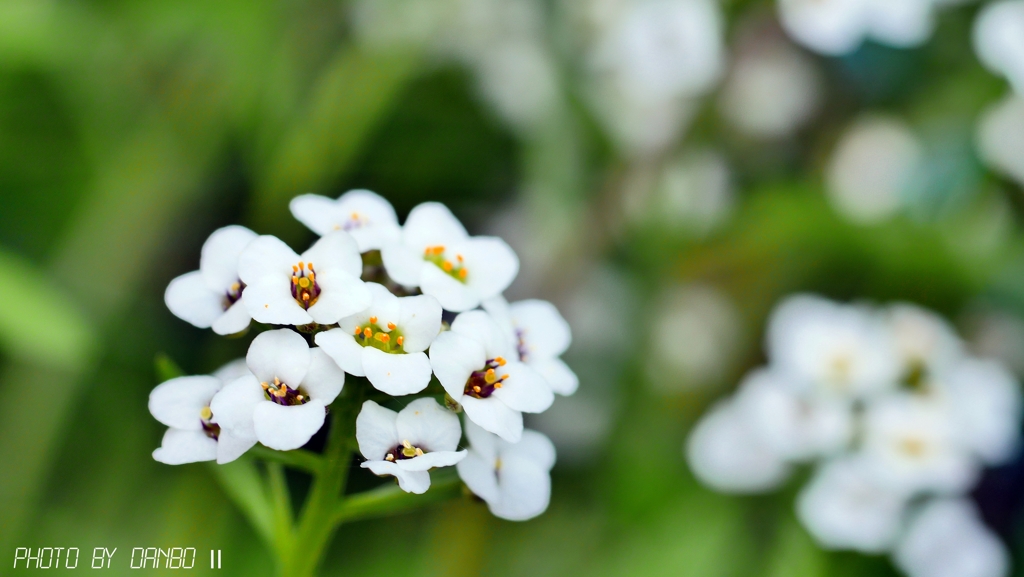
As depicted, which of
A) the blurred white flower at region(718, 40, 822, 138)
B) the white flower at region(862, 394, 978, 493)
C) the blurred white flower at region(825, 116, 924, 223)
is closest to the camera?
the white flower at region(862, 394, 978, 493)

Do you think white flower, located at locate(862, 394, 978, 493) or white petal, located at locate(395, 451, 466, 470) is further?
white flower, located at locate(862, 394, 978, 493)


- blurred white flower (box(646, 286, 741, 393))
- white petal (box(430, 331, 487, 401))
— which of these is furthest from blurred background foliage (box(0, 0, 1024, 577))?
Result: white petal (box(430, 331, 487, 401))

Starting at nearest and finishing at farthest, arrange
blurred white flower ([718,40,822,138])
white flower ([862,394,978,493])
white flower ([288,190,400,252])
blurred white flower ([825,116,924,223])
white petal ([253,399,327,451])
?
white petal ([253,399,327,451])
white flower ([288,190,400,252])
white flower ([862,394,978,493])
blurred white flower ([825,116,924,223])
blurred white flower ([718,40,822,138])

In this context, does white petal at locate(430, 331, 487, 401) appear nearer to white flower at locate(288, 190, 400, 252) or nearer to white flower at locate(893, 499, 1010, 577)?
white flower at locate(288, 190, 400, 252)

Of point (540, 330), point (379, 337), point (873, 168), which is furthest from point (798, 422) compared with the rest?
point (379, 337)

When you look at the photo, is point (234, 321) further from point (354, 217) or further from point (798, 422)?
point (798, 422)

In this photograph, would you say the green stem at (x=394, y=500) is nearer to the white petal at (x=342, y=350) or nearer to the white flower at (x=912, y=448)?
the white petal at (x=342, y=350)

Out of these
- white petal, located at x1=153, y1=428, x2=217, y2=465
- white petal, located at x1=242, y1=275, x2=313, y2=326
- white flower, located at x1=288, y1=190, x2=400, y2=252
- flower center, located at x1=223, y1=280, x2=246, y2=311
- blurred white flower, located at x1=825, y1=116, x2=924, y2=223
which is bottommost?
white petal, located at x1=153, y1=428, x2=217, y2=465

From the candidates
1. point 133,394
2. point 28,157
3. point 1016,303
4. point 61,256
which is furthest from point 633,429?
point 28,157
